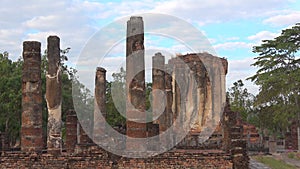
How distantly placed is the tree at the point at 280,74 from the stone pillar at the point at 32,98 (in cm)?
1442

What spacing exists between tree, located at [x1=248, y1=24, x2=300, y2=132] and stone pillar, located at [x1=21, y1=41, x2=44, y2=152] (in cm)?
1442

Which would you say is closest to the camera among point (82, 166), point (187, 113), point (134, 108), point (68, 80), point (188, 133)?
point (82, 166)

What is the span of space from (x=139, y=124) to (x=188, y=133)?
1173cm

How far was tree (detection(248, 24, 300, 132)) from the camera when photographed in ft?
82.2

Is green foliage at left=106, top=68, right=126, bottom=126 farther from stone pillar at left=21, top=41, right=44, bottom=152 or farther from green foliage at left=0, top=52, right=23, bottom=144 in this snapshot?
stone pillar at left=21, top=41, right=44, bottom=152

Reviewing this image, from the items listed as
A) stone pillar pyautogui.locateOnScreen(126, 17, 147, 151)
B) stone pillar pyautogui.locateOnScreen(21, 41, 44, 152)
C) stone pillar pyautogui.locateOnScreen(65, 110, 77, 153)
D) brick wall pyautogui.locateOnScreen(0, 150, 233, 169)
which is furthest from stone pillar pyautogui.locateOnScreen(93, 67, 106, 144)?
brick wall pyautogui.locateOnScreen(0, 150, 233, 169)

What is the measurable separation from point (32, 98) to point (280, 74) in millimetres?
15219

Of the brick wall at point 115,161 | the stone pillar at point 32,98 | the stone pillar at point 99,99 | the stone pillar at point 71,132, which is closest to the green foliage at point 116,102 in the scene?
the stone pillar at point 99,99

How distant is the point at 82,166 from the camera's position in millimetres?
13133

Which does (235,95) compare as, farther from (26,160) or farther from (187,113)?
(26,160)

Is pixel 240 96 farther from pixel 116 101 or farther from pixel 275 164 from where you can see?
pixel 275 164

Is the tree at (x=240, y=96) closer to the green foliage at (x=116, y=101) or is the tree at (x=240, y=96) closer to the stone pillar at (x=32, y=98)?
the green foliage at (x=116, y=101)

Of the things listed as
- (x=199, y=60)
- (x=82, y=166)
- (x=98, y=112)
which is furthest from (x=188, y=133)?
(x=82, y=166)

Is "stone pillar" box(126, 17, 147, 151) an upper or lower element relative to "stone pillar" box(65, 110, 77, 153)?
Answer: upper
